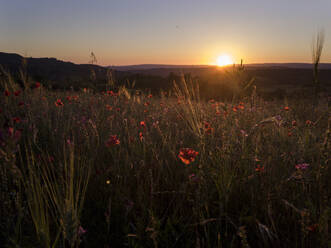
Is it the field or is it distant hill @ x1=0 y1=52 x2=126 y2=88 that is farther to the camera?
distant hill @ x1=0 y1=52 x2=126 y2=88

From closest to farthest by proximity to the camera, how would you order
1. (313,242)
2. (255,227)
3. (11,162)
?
(11,162) → (313,242) → (255,227)

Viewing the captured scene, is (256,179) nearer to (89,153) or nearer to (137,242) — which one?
(137,242)

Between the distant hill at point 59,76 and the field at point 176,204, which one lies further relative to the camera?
the distant hill at point 59,76

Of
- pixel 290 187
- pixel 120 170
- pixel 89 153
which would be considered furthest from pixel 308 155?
pixel 89 153

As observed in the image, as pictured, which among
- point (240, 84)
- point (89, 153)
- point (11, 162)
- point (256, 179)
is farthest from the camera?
point (240, 84)

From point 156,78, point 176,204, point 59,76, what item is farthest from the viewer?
point 59,76

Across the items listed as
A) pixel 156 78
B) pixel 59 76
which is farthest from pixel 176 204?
pixel 59 76

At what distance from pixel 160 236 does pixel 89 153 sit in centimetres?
92

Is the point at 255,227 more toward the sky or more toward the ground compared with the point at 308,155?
more toward the ground

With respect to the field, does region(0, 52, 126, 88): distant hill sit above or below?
above

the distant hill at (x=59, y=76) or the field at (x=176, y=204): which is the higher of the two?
the distant hill at (x=59, y=76)

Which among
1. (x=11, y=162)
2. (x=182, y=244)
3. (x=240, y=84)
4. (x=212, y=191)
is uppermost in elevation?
(x=240, y=84)

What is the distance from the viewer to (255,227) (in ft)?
3.89

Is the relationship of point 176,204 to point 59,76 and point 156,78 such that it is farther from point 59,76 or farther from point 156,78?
point 59,76
